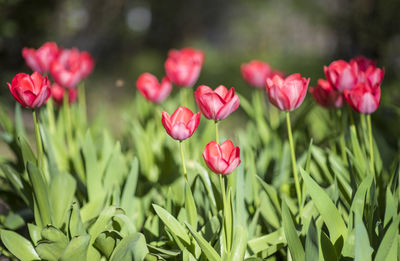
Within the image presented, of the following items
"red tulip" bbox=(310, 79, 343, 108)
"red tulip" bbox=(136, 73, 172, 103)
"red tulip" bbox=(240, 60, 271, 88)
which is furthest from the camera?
"red tulip" bbox=(240, 60, 271, 88)

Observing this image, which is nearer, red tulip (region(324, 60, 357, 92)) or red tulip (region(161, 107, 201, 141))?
red tulip (region(161, 107, 201, 141))

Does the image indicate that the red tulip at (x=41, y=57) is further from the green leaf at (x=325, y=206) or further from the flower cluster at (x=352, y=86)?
the green leaf at (x=325, y=206)

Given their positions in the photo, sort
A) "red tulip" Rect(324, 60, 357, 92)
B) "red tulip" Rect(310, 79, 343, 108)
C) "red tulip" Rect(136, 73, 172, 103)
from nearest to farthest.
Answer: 1. "red tulip" Rect(324, 60, 357, 92)
2. "red tulip" Rect(310, 79, 343, 108)
3. "red tulip" Rect(136, 73, 172, 103)

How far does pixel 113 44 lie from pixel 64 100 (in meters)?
7.82

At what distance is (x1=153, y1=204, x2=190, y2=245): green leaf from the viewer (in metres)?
1.08

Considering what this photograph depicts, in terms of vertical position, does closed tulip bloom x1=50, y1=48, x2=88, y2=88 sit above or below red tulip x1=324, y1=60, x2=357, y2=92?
above

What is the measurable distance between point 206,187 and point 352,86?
0.57 m

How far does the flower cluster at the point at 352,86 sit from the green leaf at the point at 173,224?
63 centimetres

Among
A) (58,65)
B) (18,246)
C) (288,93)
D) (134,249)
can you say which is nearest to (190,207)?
(134,249)

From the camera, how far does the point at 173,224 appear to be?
1.10 m

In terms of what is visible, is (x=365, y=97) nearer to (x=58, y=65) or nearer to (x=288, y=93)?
(x=288, y=93)

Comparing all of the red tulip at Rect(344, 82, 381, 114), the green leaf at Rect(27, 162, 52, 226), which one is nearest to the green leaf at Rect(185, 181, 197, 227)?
the green leaf at Rect(27, 162, 52, 226)

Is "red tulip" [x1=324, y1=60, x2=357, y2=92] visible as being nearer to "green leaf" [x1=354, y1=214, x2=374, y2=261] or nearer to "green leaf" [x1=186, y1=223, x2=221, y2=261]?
"green leaf" [x1=354, y1=214, x2=374, y2=261]

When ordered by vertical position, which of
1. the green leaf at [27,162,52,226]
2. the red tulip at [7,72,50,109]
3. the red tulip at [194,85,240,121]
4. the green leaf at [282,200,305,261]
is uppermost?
the red tulip at [7,72,50,109]
